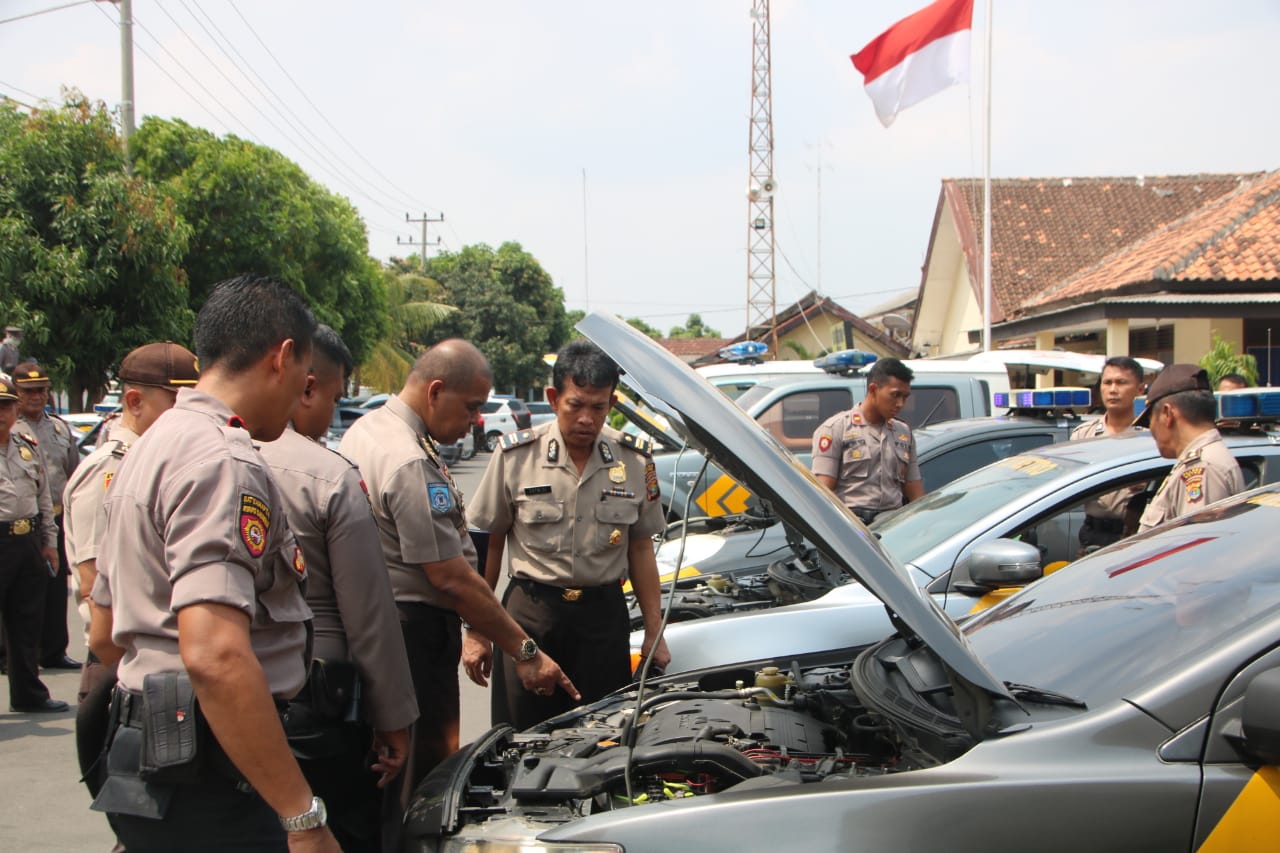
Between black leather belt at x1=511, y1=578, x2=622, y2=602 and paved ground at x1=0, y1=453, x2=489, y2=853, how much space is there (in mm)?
1534

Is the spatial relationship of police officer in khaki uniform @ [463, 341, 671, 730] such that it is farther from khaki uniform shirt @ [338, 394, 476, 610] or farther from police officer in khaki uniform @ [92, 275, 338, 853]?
police officer in khaki uniform @ [92, 275, 338, 853]

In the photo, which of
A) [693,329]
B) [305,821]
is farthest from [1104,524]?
[693,329]

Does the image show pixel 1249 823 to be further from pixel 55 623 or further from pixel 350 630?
pixel 55 623

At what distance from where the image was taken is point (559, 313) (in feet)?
169

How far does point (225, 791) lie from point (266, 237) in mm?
18832

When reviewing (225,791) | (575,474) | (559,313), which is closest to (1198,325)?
(575,474)

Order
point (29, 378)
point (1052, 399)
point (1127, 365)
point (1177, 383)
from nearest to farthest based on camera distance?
point (1177, 383) < point (1127, 365) < point (1052, 399) < point (29, 378)

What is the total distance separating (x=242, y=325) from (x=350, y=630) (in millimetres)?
838

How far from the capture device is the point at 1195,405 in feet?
13.4

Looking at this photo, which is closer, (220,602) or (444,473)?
(220,602)

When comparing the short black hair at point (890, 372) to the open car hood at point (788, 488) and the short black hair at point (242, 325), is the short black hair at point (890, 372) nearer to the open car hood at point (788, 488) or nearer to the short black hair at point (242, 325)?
the open car hood at point (788, 488)

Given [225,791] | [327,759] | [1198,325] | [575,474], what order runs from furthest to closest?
[1198,325] < [575,474] < [327,759] < [225,791]

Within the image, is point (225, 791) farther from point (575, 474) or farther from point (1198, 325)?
point (1198, 325)

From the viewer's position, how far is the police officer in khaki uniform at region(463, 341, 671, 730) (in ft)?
12.7
